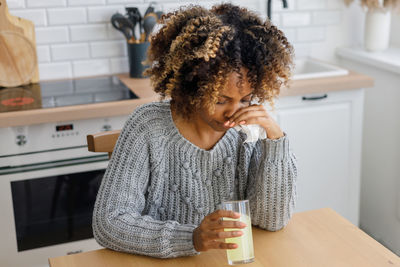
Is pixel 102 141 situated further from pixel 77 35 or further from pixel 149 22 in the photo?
pixel 77 35

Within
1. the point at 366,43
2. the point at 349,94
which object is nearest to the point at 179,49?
the point at 349,94

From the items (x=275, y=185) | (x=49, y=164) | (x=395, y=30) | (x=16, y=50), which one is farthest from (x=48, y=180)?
(x=395, y=30)

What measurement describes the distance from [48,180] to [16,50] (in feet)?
2.26

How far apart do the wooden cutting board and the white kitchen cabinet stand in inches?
48.9

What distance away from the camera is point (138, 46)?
281 centimetres

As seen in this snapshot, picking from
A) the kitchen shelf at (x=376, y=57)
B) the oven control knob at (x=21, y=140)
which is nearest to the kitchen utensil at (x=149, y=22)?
the oven control knob at (x=21, y=140)

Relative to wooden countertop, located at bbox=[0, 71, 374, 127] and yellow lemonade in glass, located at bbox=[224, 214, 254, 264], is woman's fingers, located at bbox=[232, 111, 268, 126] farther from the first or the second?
wooden countertop, located at bbox=[0, 71, 374, 127]

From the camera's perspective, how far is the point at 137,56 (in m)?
2.82

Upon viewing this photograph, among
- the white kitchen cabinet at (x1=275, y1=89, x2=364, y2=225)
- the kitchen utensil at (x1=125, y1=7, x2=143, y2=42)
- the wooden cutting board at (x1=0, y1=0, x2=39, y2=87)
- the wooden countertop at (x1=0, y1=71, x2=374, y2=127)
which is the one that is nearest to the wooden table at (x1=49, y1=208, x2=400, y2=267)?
the wooden countertop at (x1=0, y1=71, x2=374, y2=127)

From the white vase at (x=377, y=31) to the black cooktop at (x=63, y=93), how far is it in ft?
4.76

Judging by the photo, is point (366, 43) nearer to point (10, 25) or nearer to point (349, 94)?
point (349, 94)

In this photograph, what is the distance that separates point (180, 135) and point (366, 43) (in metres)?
2.02

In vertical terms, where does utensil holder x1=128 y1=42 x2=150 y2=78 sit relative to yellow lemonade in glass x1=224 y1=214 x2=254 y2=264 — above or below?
above

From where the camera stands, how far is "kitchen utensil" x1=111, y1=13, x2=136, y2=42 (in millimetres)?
2791
